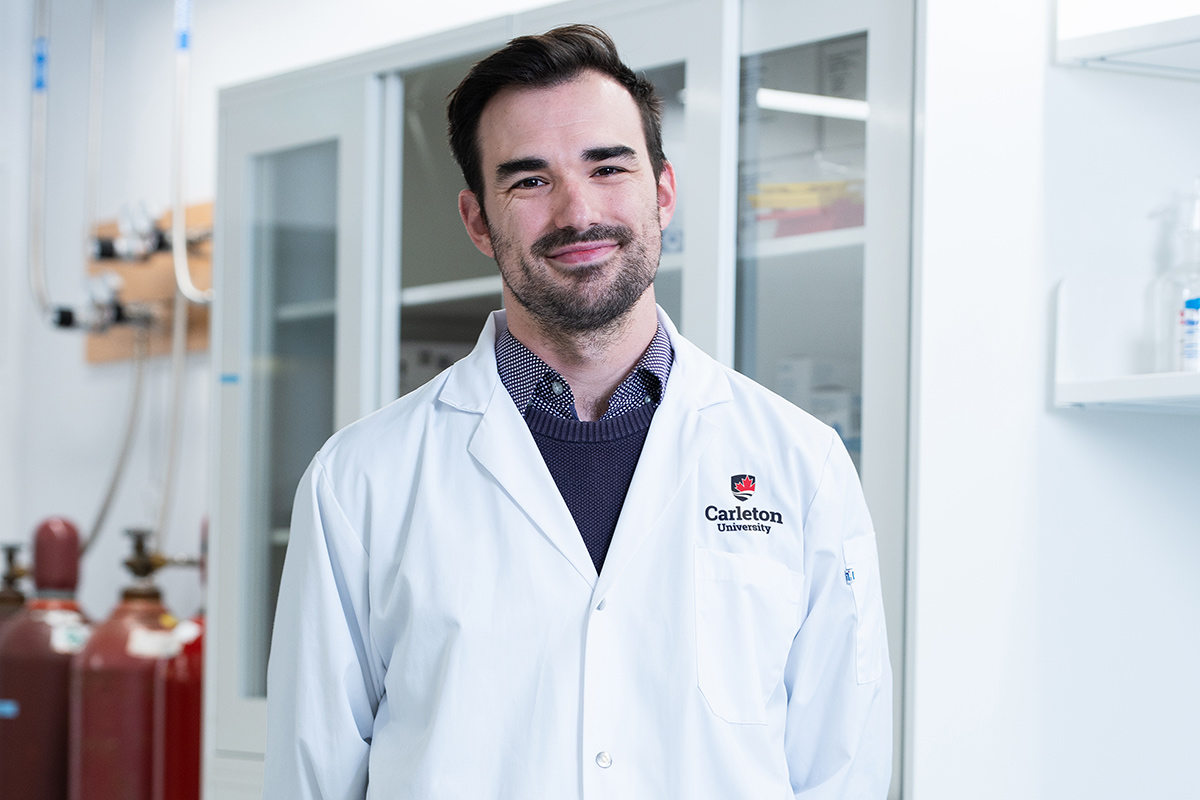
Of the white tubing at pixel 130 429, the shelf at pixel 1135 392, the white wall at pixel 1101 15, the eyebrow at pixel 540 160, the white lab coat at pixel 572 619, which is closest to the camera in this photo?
the white lab coat at pixel 572 619

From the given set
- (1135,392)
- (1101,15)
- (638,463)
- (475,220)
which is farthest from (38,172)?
(1135,392)

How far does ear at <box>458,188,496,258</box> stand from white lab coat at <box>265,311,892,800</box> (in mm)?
121

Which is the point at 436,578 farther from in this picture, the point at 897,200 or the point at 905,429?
the point at 897,200

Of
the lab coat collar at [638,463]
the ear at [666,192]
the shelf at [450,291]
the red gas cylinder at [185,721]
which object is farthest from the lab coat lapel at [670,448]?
the red gas cylinder at [185,721]

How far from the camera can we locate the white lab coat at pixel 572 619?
3.47 ft

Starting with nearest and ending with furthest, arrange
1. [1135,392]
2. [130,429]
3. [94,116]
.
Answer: [1135,392]
[130,429]
[94,116]

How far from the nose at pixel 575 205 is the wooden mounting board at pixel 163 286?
5.38ft

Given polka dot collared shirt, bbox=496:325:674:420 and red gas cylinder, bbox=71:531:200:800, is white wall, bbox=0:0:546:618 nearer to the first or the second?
red gas cylinder, bbox=71:531:200:800

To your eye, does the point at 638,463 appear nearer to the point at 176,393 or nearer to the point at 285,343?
the point at 285,343

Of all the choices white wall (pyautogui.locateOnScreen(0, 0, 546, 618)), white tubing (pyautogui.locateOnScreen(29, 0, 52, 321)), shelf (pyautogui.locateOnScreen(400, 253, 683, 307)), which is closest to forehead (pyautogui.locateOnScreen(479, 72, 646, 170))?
shelf (pyautogui.locateOnScreen(400, 253, 683, 307))

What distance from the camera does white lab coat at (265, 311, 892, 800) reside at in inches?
41.6

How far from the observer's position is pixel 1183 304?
137cm

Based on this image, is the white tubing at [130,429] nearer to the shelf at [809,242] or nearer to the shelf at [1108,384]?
the shelf at [809,242]

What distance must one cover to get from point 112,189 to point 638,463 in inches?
85.0
